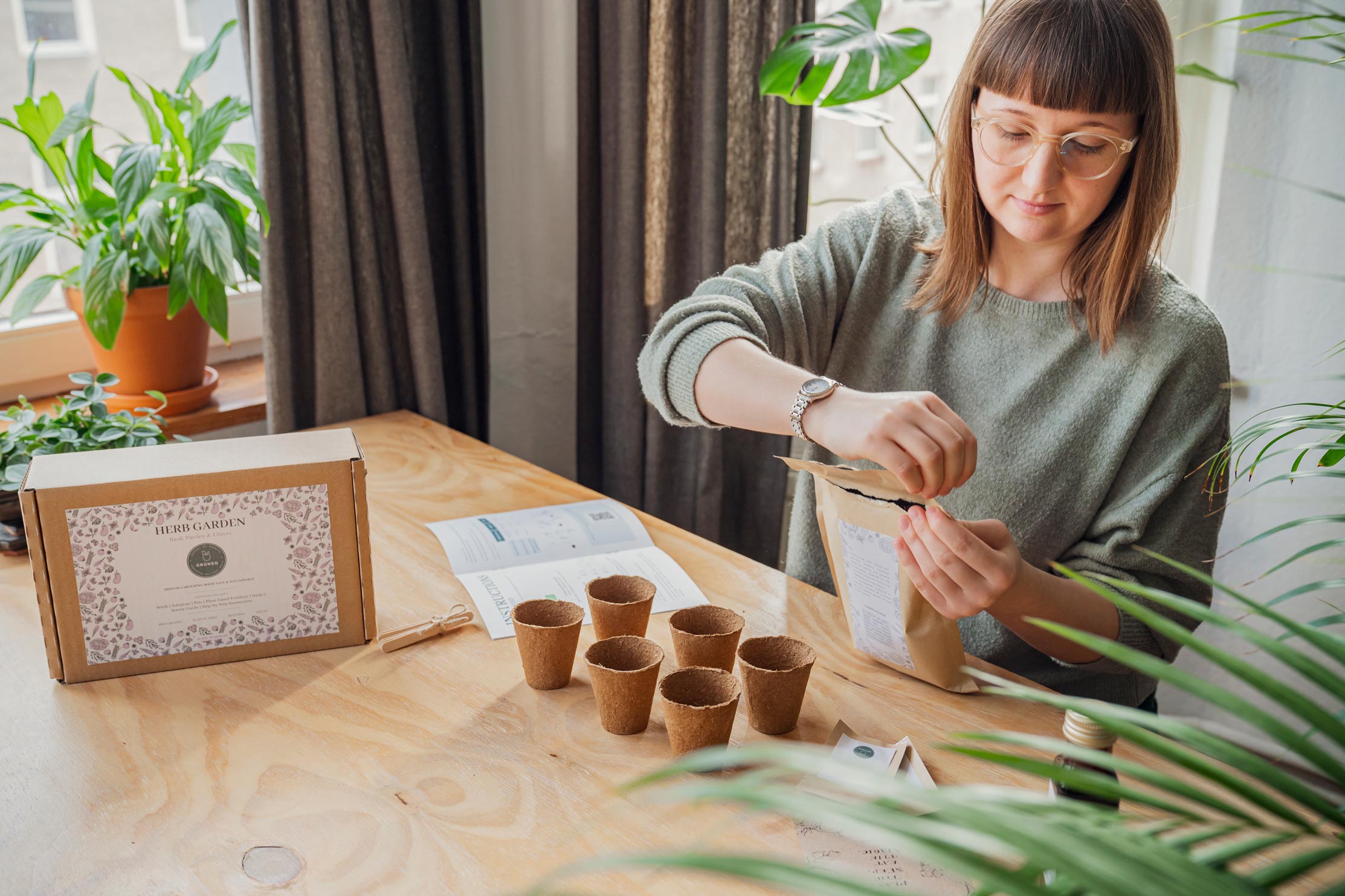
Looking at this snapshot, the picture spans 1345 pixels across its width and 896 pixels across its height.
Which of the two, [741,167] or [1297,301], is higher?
[741,167]

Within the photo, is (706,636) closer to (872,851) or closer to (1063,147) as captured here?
(872,851)

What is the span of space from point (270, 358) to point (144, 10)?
2.57 feet

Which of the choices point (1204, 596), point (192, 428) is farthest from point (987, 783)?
point (192, 428)

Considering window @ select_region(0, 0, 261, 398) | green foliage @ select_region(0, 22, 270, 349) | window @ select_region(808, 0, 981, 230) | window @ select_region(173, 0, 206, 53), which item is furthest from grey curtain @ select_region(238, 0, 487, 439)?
window @ select_region(808, 0, 981, 230)

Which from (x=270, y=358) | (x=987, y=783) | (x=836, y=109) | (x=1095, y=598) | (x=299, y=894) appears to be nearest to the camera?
(x=299, y=894)

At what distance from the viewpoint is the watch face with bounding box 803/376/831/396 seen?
3.60 ft

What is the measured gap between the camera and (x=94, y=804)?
0.83 metres

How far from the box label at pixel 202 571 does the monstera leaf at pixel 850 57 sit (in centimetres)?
98

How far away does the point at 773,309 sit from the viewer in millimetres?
1326

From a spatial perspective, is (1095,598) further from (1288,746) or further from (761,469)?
(761,469)

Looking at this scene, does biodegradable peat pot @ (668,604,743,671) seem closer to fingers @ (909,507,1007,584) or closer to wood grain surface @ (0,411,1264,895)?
wood grain surface @ (0,411,1264,895)

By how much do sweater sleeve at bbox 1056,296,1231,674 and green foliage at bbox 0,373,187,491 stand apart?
3.61 ft

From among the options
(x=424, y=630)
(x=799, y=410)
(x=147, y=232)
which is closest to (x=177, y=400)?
(x=147, y=232)

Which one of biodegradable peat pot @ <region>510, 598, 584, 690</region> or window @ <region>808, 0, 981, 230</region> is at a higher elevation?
window @ <region>808, 0, 981, 230</region>
